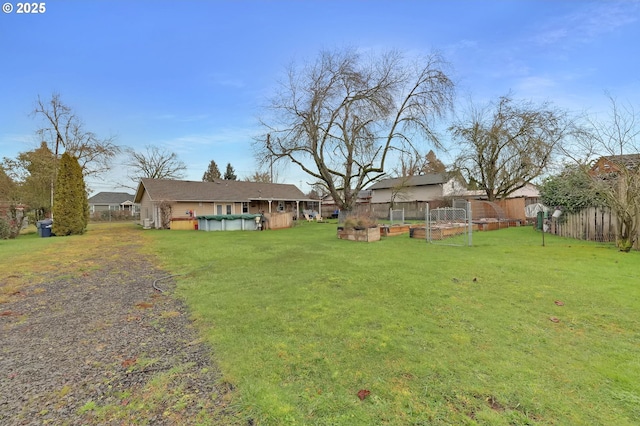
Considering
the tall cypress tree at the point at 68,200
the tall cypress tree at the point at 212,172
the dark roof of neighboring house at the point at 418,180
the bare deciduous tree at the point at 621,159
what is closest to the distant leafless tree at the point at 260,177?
the tall cypress tree at the point at 212,172

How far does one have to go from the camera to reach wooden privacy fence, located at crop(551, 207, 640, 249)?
10602mm

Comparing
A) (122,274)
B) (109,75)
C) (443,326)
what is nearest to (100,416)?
(443,326)

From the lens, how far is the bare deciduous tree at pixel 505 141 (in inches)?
819

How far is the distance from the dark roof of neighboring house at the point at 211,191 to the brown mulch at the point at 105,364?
20762 millimetres

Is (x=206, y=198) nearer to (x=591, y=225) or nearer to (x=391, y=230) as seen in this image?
(x=391, y=230)

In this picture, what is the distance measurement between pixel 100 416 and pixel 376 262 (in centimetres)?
616

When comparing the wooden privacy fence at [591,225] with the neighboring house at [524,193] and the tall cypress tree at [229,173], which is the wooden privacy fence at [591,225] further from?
the tall cypress tree at [229,173]

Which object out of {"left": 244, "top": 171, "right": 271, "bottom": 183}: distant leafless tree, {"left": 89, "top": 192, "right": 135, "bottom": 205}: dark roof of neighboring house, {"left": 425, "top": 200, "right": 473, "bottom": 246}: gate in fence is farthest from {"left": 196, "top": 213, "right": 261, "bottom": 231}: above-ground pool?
{"left": 89, "top": 192, "right": 135, "bottom": 205}: dark roof of neighboring house

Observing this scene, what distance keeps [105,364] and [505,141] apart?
26737mm

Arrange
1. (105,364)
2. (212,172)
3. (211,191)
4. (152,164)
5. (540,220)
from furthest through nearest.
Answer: (212,172), (152,164), (211,191), (540,220), (105,364)

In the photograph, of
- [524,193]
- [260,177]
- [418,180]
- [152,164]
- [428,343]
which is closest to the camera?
[428,343]

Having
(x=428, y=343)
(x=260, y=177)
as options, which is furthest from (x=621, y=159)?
(x=260, y=177)

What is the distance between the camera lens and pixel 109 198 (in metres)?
50.0

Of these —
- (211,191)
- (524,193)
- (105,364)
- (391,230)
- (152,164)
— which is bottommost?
(105,364)
